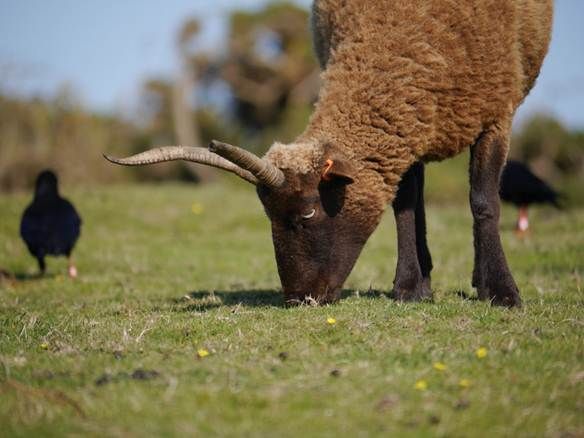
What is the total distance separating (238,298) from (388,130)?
95.7 inches

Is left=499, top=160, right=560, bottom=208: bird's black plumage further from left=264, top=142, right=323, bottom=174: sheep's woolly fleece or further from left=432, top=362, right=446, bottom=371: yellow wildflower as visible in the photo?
left=432, top=362, right=446, bottom=371: yellow wildflower

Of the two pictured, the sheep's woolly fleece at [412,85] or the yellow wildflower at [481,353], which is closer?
the yellow wildflower at [481,353]

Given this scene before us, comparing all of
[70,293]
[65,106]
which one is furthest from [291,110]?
[70,293]

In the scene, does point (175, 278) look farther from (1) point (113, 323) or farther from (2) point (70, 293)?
(1) point (113, 323)

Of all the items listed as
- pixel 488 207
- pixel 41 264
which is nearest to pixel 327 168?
pixel 488 207

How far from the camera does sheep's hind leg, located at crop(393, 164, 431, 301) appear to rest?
746 centimetres

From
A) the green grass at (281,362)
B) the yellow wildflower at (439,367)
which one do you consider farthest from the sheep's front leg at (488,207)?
the yellow wildflower at (439,367)

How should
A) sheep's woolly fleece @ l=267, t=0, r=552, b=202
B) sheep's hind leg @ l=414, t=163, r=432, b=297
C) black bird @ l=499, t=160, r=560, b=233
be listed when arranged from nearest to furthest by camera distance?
sheep's woolly fleece @ l=267, t=0, r=552, b=202, sheep's hind leg @ l=414, t=163, r=432, b=297, black bird @ l=499, t=160, r=560, b=233

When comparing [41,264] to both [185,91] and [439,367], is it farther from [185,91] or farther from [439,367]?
[185,91]

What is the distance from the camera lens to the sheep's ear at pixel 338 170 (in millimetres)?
6637

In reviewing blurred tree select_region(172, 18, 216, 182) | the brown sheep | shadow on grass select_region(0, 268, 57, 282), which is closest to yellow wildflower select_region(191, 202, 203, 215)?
shadow on grass select_region(0, 268, 57, 282)

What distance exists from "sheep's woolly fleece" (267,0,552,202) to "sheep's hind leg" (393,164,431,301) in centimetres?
47

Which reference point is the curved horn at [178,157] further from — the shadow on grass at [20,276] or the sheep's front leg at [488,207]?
the shadow on grass at [20,276]

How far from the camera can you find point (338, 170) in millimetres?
6633
